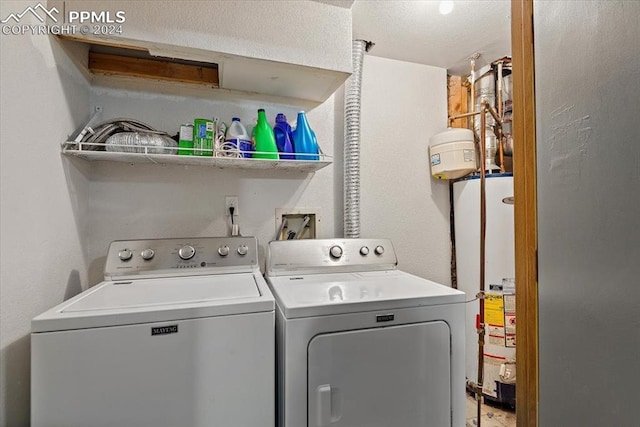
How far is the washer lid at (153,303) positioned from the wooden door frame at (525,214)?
787 millimetres

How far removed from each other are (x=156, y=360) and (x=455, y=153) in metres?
2.11

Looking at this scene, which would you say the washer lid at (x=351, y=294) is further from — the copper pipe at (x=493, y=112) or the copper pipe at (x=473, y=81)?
the copper pipe at (x=473, y=81)

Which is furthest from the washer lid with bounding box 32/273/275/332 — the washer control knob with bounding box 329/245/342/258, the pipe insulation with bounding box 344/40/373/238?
the pipe insulation with bounding box 344/40/373/238

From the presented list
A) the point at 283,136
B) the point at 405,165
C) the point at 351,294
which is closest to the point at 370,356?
the point at 351,294

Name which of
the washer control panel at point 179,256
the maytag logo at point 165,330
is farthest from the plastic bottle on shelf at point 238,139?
the maytag logo at point 165,330

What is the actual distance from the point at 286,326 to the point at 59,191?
3.79 feet

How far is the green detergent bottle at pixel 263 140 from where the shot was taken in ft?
5.44

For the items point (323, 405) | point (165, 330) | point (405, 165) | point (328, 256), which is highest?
point (405, 165)

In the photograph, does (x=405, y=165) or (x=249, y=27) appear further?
(x=405, y=165)

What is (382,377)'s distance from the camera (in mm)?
1155

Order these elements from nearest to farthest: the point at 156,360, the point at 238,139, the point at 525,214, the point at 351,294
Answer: the point at 525,214, the point at 156,360, the point at 351,294, the point at 238,139

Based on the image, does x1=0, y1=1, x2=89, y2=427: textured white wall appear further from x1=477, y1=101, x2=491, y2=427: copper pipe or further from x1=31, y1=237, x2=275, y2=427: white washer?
x1=477, y1=101, x2=491, y2=427: copper pipe

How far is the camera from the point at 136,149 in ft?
4.72

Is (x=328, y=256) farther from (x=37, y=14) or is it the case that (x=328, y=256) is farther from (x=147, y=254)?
(x=37, y=14)
